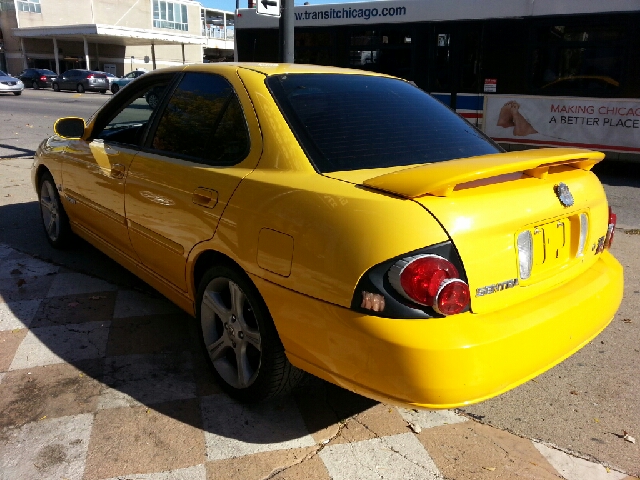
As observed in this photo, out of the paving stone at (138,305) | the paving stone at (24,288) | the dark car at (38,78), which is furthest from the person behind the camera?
the dark car at (38,78)

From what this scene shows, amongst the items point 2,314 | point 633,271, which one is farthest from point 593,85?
point 2,314

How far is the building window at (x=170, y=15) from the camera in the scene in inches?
2648

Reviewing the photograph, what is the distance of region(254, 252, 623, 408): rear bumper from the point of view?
6.84ft

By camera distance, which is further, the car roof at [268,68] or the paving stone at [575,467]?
the car roof at [268,68]

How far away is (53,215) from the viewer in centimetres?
513

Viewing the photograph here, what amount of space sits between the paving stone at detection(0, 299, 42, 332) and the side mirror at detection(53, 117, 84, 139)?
1254mm

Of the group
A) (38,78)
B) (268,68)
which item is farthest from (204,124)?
(38,78)

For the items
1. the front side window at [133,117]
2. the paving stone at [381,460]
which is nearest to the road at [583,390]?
the paving stone at [381,460]

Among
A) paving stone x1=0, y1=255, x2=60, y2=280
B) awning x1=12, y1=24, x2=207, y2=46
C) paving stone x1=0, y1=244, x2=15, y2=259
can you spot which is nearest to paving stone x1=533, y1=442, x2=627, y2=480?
paving stone x1=0, y1=255, x2=60, y2=280

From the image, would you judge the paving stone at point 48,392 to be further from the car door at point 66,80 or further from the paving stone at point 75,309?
the car door at point 66,80

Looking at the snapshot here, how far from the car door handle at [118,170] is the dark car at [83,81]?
1477 inches

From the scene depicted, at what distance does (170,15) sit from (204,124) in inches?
2853

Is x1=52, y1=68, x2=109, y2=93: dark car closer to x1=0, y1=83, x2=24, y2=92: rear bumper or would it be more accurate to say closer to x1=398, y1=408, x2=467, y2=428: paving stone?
x1=0, y1=83, x2=24, y2=92: rear bumper

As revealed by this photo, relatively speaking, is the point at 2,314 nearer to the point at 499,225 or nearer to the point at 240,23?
the point at 499,225
